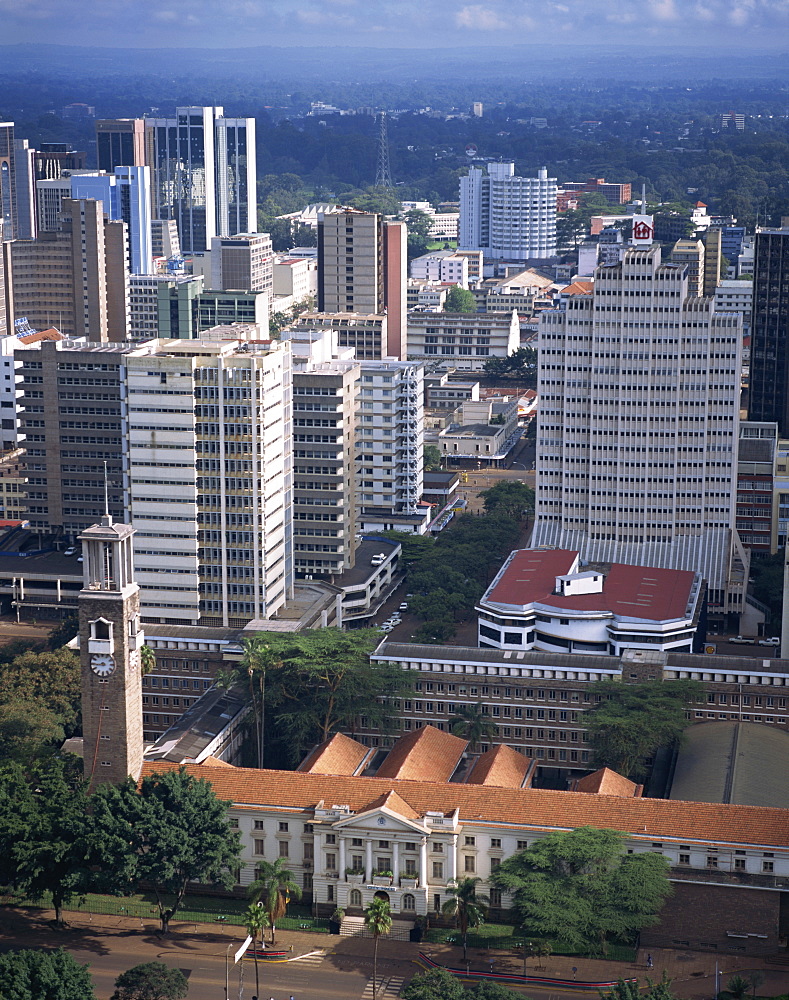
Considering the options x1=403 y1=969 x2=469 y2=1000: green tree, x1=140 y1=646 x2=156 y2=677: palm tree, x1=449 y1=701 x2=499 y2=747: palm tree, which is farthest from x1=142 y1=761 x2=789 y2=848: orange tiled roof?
x1=140 y1=646 x2=156 y2=677: palm tree

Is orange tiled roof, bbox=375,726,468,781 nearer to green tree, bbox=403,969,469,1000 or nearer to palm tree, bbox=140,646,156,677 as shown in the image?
palm tree, bbox=140,646,156,677

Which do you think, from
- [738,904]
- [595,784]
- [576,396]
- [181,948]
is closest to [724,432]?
[576,396]

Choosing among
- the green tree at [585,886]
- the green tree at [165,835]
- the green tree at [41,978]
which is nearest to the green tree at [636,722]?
the green tree at [585,886]

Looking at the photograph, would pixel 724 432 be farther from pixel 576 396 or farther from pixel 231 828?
pixel 231 828

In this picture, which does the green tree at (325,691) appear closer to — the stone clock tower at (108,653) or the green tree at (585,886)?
the stone clock tower at (108,653)

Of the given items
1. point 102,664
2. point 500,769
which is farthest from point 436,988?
point 102,664
